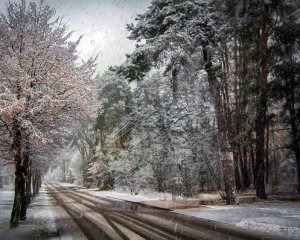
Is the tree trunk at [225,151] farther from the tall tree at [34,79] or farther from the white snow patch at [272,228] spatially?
the tall tree at [34,79]

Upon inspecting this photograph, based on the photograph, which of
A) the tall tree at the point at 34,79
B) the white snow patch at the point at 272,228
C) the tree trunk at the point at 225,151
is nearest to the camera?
the white snow patch at the point at 272,228

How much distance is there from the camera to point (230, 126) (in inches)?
1088

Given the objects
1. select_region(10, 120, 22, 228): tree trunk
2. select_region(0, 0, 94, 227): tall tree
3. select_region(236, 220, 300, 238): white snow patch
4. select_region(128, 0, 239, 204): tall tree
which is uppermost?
select_region(128, 0, 239, 204): tall tree

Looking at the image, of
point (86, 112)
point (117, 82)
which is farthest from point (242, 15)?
point (117, 82)

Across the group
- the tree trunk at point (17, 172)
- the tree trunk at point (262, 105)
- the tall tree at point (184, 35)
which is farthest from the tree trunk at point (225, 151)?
the tree trunk at point (17, 172)

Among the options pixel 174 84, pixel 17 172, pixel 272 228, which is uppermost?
pixel 174 84

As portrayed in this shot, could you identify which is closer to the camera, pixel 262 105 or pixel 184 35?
pixel 184 35

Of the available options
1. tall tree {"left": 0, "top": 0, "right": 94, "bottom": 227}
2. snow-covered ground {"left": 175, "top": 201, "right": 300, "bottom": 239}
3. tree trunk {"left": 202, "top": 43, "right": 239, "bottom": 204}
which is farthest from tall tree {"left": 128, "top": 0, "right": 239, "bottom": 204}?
tall tree {"left": 0, "top": 0, "right": 94, "bottom": 227}

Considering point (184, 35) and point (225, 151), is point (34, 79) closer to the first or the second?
point (184, 35)

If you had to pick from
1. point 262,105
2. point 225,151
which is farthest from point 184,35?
point 225,151

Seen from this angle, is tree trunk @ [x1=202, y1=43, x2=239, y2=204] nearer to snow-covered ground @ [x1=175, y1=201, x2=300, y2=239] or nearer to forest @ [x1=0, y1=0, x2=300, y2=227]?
forest @ [x1=0, y1=0, x2=300, y2=227]

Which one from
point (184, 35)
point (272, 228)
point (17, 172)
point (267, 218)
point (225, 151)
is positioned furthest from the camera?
point (225, 151)

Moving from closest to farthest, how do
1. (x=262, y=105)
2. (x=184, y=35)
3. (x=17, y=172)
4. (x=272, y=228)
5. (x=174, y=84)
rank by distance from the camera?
(x=272, y=228) < (x=17, y=172) < (x=184, y=35) < (x=262, y=105) < (x=174, y=84)

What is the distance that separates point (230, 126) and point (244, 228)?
653 inches
